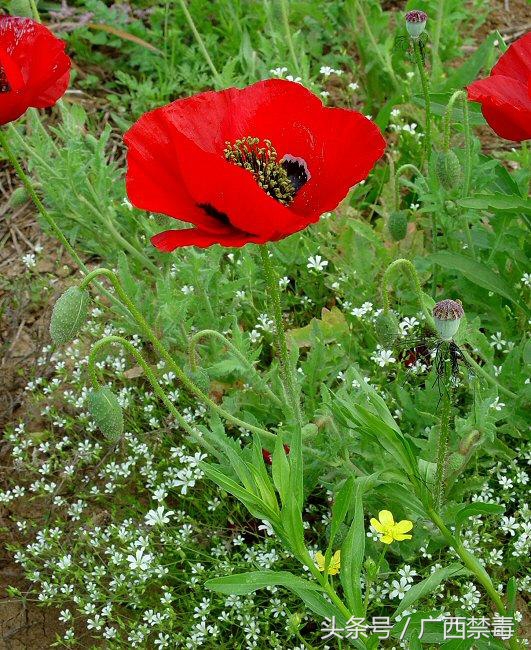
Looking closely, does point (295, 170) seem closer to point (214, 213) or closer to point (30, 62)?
point (214, 213)

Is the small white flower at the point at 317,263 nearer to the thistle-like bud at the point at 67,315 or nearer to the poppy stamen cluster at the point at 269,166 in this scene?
the poppy stamen cluster at the point at 269,166

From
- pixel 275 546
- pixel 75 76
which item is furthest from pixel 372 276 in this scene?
pixel 75 76

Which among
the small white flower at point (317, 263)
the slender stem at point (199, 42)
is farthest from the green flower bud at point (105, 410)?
the slender stem at point (199, 42)

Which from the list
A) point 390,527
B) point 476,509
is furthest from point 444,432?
point 390,527

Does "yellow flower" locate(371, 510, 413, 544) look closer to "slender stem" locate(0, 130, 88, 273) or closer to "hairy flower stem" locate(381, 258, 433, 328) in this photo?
"hairy flower stem" locate(381, 258, 433, 328)

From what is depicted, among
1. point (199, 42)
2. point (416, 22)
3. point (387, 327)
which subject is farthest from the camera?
point (199, 42)
